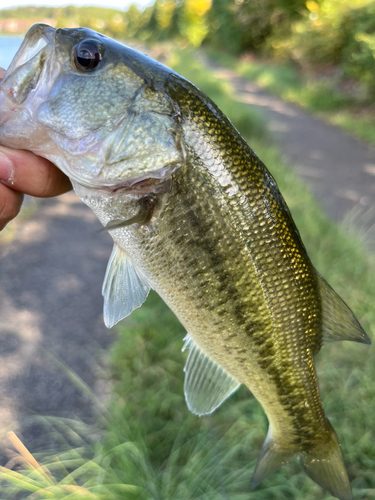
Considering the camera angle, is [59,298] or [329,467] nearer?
[329,467]

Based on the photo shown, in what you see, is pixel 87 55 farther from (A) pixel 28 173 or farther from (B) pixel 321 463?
Result: (B) pixel 321 463

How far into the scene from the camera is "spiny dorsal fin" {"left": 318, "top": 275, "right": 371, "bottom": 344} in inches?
62.0

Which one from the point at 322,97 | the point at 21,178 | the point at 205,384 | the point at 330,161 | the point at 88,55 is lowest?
the point at 322,97

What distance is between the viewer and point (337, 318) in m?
1.60

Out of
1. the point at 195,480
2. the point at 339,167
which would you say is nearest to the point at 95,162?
the point at 195,480

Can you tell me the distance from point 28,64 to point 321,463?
2134 mm

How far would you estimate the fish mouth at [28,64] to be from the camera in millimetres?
1234

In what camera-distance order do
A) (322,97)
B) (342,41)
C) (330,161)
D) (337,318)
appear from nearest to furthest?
1. (337,318)
2. (330,161)
3. (322,97)
4. (342,41)

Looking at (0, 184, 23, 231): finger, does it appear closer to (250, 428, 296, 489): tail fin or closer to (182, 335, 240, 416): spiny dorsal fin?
(182, 335, 240, 416): spiny dorsal fin

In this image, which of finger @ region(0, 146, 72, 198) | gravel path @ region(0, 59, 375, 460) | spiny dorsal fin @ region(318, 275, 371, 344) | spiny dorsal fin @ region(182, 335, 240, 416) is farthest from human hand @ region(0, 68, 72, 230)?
gravel path @ region(0, 59, 375, 460)

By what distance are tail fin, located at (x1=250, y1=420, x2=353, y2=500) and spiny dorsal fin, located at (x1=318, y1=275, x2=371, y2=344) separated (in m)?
0.50

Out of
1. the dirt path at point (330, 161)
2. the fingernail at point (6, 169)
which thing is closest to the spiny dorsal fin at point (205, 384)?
the fingernail at point (6, 169)

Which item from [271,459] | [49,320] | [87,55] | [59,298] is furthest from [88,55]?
[59,298]

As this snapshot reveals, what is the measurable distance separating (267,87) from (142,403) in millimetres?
18575
